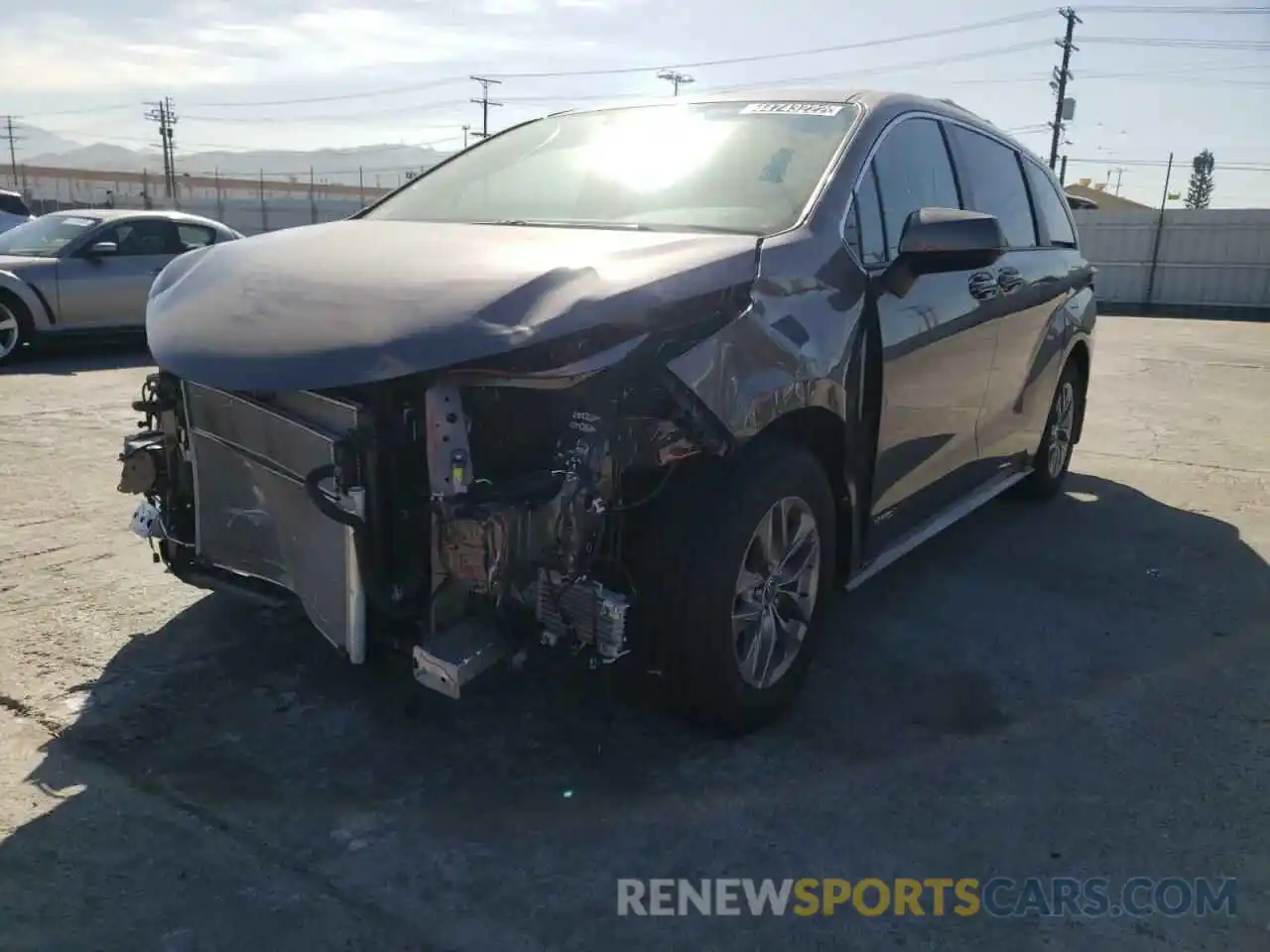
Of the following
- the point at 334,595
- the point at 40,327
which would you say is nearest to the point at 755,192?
the point at 334,595

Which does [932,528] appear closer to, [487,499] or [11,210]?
[487,499]

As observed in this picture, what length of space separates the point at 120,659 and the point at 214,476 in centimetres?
81

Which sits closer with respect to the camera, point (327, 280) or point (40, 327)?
point (327, 280)

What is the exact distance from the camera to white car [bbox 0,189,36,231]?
16.0 meters

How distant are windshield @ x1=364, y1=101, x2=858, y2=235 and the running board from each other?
123cm

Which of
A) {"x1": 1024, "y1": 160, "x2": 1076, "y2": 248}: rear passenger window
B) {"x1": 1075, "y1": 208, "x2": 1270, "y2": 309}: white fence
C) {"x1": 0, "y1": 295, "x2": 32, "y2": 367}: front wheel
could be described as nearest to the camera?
{"x1": 1024, "y1": 160, "x2": 1076, "y2": 248}: rear passenger window

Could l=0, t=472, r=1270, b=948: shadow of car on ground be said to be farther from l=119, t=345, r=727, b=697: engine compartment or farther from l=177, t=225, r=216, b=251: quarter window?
l=177, t=225, r=216, b=251: quarter window

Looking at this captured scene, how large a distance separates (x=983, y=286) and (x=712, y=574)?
6.85 ft

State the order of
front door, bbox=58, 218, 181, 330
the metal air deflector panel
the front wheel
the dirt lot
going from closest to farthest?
the dirt lot, the metal air deflector panel, the front wheel, front door, bbox=58, 218, 181, 330

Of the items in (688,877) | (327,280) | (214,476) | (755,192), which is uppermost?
(755,192)

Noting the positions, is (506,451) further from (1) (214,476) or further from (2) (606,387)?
(1) (214,476)

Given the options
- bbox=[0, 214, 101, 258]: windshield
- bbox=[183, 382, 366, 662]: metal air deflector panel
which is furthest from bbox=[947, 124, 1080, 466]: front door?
bbox=[0, 214, 101, 258]: windshield

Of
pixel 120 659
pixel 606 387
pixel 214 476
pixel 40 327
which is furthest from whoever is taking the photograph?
pixel 40 327

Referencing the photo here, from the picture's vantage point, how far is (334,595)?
264cm
